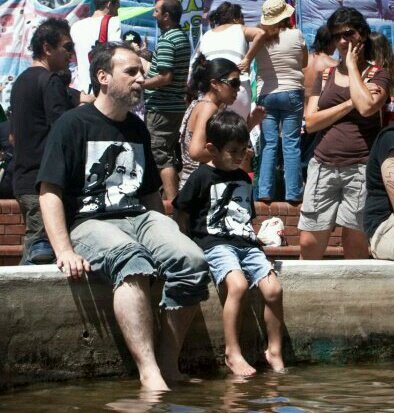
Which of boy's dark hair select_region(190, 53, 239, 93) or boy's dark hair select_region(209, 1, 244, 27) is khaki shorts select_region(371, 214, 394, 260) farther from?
boy's dark hair select_region(209, 1, 244, 27)

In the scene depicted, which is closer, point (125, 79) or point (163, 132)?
point (125, 79)

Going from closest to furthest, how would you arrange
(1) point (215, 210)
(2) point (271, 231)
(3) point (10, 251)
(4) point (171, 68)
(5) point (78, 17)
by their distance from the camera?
(1) point (215, 210) < (2) point (271, 231) < (3) point (10, 251) < (4) point (171, 68) < (5) point (78, 17)

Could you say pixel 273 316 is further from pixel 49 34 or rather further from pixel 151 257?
pixel 49 34

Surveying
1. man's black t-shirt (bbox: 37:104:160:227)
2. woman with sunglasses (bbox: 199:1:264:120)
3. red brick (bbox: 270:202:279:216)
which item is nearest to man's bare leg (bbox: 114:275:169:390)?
man's black t-shirt (bbox: 37:104:160:227)

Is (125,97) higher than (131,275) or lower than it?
higher

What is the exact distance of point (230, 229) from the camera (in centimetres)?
729

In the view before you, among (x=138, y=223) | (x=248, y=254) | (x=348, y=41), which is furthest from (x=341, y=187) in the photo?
(x=138, y=223)

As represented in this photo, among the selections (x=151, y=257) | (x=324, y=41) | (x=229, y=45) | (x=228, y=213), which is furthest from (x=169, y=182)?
(x=151, y=257)

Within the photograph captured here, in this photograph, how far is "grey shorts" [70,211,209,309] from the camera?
659 cm

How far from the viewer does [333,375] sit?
721 centimetres

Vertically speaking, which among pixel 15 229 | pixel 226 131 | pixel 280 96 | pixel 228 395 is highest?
pixel 280 96

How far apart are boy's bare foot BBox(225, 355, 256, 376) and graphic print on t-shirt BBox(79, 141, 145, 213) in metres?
0.96

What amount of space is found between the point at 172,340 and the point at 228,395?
51 centimetres

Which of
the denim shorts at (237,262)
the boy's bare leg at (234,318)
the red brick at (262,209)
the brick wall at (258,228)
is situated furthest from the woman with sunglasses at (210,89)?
the red brick at (262,209)
